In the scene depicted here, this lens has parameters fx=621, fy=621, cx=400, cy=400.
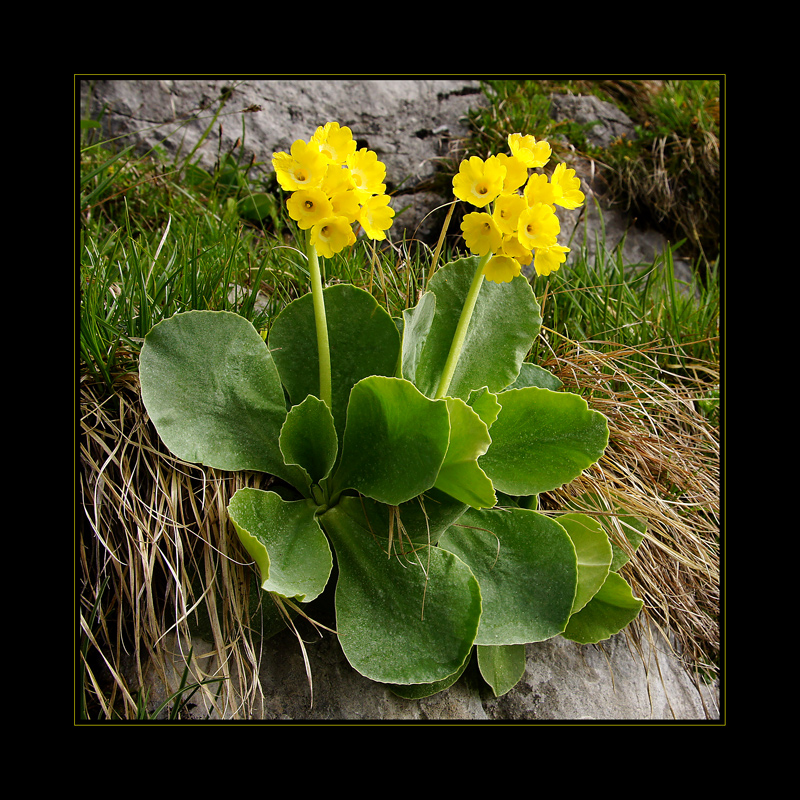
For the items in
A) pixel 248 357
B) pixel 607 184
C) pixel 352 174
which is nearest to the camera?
pixel 352 174

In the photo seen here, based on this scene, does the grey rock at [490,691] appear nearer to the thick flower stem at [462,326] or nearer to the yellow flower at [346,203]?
the thick flower stem at [462,326]

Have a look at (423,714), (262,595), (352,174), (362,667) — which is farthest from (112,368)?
(423,714)

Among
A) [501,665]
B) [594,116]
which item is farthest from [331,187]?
[594,116]

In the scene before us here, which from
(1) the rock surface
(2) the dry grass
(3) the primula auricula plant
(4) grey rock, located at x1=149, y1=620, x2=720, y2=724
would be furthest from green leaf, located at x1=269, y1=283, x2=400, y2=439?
(1) the rock surface

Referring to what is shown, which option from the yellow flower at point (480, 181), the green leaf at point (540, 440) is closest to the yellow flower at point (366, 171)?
the yellow flower at point (480, 181)

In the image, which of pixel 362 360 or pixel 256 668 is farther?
pixel 362 360

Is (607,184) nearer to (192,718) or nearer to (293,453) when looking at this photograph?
(293,453)
